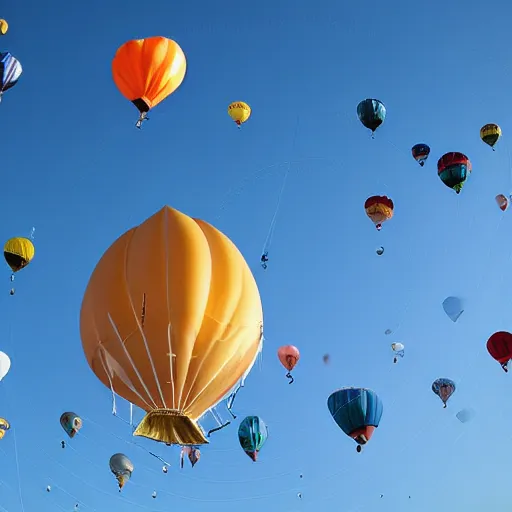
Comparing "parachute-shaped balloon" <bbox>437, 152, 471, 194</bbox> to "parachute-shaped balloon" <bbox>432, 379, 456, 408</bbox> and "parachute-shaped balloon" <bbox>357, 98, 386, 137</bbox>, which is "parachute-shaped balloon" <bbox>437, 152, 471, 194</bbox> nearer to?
"parachute-shaped balloon" <bbox>357, 98, 386, 137</bbox>

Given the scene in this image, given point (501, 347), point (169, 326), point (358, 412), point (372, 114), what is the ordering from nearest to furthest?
point (169, 326) < point (358, 412) < point (501, 347) < point (372, 114)

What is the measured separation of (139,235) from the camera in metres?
12.9

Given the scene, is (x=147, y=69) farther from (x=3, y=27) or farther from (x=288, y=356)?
(x=288, y=356)

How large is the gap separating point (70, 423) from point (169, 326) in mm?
15748

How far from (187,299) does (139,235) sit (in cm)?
170

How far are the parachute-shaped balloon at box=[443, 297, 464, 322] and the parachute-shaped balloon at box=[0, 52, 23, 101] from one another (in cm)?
1623

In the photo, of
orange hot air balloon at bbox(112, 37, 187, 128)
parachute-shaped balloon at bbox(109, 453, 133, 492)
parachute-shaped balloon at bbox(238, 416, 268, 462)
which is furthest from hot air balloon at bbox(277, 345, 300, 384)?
orange hot air balloon at bbox(112, 37, 187, 128)

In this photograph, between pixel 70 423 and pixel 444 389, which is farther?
pixel 444 389

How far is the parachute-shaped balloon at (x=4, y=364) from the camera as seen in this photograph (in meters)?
21.7

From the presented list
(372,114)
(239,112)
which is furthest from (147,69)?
(372,114)

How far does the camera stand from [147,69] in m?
16.8

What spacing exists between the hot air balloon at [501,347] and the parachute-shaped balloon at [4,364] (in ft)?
48.6

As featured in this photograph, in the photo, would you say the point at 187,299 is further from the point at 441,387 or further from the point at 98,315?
the point at 441,387

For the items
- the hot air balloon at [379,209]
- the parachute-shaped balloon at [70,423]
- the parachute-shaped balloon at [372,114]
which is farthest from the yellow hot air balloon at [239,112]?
the parachute-shaped balloon at [70,423]
